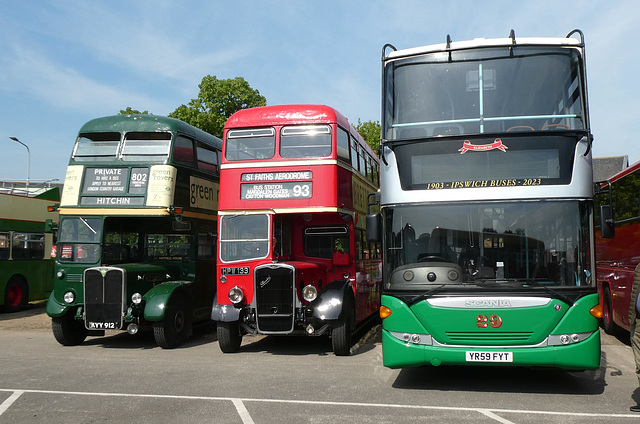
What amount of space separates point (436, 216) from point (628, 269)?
5868mm

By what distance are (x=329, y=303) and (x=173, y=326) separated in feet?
11.1

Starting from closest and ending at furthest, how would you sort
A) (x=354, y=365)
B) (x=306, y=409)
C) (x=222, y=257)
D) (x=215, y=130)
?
(x=306, y=409) → (x=354, y=365) → (x=222, y=257) → (x=215, y=130)

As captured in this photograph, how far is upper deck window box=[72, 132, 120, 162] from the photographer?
41.4ft

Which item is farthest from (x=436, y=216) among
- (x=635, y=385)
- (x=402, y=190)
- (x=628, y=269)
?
(x=628, y=269)

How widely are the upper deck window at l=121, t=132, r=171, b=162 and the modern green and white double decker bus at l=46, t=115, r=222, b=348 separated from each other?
0.06 ft

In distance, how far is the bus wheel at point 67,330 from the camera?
40.1 feet

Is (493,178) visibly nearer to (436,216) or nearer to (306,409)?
(436,216)

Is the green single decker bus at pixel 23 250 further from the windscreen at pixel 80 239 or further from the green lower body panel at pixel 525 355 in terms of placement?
the green lower body panel at pixel 525 355

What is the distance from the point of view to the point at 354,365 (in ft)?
32.4

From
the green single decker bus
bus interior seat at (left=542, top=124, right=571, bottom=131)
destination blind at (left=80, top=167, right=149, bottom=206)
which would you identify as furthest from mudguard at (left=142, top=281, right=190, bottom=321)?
bus interior seat at (left=542, top=124, right=571, bottom=131)

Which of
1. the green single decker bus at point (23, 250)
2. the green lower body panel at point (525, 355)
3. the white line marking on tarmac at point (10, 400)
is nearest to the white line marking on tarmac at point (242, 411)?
the green lower body panel at point (525, 355)

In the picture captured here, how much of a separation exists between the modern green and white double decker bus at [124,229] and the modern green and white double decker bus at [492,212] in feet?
18.2

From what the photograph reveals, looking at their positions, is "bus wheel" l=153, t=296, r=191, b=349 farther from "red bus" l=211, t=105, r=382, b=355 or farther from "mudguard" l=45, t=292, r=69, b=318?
"mudguard" l=45, t=292, r=69, b=318

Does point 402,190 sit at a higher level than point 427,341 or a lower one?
higher
